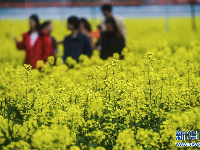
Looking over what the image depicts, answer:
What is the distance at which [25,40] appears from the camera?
8914 millimetres

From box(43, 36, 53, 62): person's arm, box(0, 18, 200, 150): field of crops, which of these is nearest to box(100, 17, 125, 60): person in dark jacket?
box(43, 36, 53, 62): person's arm

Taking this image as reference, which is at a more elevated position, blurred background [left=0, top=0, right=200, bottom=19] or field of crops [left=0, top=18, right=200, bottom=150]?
blurred background [left=0, top=0, right=200, bottom=19]

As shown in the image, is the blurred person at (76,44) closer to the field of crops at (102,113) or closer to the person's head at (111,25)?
the person's head at (111,25)

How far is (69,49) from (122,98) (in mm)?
3684

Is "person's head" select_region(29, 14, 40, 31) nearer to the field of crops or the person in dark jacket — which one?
the person in dark jacket

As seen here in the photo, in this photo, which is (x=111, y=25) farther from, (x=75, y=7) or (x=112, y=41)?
(x=75, y=7)

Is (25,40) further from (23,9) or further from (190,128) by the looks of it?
(23,9)

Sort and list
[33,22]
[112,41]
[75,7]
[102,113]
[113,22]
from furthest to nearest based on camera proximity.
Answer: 1. [75,7]
2. [33,22]
3. [112,41]
4. [113,22]
5. [102,113]

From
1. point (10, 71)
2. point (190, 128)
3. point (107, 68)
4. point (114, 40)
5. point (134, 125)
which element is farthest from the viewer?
point (114, 40)

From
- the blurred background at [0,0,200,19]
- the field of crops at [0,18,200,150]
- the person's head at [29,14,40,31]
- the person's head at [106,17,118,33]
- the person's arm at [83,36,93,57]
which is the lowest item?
the field of crops at [0,18,200,150]

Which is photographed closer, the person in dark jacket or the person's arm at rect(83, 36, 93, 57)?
the person in dark jacket

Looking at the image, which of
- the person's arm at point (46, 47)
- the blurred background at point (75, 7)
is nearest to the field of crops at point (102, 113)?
the person's arm at point (46, 47)

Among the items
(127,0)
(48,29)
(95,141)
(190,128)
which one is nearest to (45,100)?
(95,141)

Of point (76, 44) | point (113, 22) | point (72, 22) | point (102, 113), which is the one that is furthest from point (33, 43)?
point (102, 113)
